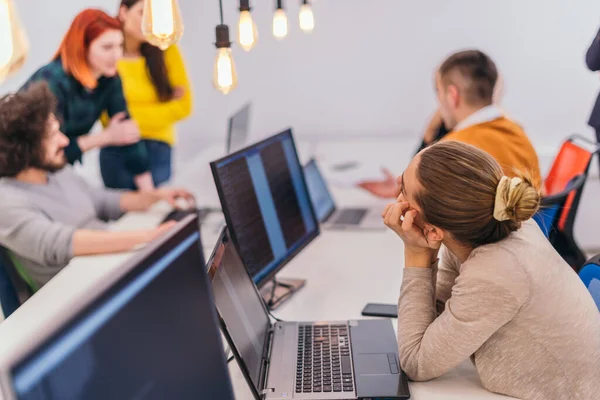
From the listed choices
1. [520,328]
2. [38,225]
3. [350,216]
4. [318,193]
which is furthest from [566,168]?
[38,225]

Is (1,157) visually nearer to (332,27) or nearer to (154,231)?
(154,231)

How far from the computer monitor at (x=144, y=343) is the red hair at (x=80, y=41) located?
1.94 m

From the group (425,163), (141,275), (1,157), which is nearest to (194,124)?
(1,157)

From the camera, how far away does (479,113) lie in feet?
7.29

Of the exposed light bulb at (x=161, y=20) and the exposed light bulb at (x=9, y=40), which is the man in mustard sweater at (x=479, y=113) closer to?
the exposed light bulb at (x=161, y=20)

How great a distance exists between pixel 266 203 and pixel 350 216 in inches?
32.2

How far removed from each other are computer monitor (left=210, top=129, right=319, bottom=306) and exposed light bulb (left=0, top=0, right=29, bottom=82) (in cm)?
66

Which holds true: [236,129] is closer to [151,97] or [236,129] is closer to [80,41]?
[80,41]

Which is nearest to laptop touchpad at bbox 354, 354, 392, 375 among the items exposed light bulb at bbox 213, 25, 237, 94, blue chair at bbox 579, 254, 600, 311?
blue chair at bbox 579, 254, 600, 311

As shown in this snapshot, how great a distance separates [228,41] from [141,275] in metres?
1.13

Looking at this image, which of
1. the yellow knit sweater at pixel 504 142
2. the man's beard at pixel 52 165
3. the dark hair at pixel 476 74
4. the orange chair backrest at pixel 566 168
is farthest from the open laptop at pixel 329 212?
the man's beard at pixel 52 165

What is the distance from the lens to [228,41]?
1714mm

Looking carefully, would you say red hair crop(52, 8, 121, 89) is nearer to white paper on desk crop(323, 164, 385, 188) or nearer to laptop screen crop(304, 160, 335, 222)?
laptop screen crop(304, 160, 335, 222)

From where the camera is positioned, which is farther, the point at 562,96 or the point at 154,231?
the point at 562,96
